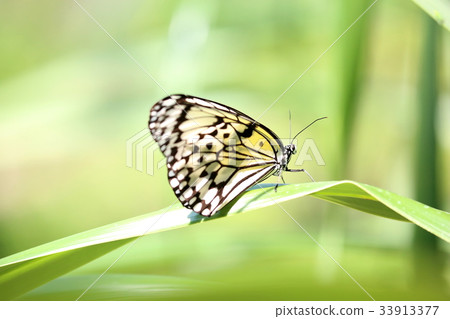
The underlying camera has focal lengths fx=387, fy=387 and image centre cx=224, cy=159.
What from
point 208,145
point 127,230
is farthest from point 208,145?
point 127,230

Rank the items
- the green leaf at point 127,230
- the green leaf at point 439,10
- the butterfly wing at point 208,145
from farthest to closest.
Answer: the butterfly wing at point 208,145
the green leaf at point 439,10
the green leaf at point 127,230

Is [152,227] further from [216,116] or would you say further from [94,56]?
[94,56]

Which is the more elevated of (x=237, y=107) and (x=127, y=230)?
(x=237, y=107)

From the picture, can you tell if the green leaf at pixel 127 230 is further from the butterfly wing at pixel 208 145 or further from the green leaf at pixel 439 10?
the green leaf at pixel 439 10

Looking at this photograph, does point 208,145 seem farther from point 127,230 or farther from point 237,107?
point 237,107

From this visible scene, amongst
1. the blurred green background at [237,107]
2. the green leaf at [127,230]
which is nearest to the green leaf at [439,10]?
the blurred green background at [237,107]

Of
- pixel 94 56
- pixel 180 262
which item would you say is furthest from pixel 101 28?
pixel 180 262

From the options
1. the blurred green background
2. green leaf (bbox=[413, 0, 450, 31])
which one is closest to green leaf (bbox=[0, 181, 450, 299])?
the blurred green background
